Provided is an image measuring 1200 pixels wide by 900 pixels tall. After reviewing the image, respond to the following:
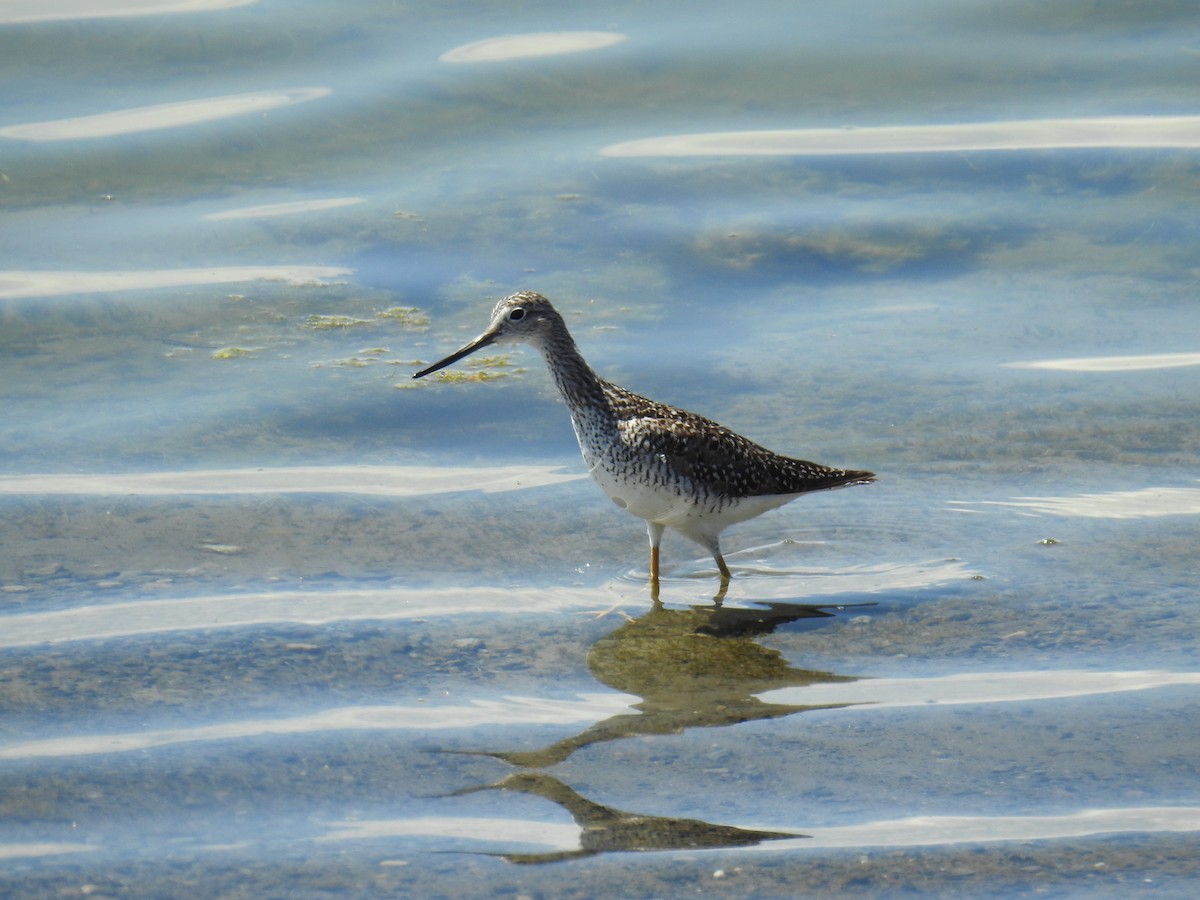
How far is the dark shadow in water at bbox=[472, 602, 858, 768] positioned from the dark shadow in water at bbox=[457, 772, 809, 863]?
297 millimetres

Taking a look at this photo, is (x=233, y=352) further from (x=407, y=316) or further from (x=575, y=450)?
(x=575, y=450)

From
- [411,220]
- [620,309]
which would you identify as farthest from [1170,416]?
[411,220]

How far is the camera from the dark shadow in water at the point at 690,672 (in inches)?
220

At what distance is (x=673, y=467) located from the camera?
22.2ft

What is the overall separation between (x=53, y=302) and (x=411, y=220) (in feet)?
7.64

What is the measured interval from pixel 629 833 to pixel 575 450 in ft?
11.1

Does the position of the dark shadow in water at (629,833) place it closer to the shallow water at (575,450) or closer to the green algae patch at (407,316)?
the shallow water at (575,450)

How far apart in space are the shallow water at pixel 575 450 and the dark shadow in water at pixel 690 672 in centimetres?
2

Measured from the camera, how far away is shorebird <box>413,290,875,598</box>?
6.75 metres

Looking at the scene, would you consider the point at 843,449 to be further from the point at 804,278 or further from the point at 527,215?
the point at 527,215

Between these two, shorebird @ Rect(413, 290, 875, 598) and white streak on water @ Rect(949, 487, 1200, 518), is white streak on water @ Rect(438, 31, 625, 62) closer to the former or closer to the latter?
shorebird @ Rect(413, 290, 875, 598)

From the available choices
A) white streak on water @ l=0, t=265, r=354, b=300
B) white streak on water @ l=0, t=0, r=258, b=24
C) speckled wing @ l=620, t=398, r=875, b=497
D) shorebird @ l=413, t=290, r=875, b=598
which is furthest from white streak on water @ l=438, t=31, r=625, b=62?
speckled wing @ l=620, t=398, r=875, b=497

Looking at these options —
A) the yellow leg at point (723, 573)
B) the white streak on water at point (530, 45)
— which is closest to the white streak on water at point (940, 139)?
the white streak on water at point (530, 45)

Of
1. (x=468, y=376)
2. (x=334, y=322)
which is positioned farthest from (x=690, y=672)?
(x=334, y=322)
